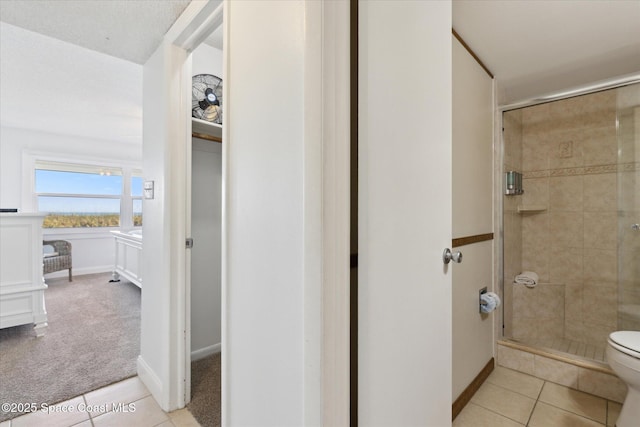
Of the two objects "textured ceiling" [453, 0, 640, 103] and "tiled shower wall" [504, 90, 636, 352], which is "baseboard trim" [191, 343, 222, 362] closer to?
"tiled shower wall" [504, 90, 636, 352]

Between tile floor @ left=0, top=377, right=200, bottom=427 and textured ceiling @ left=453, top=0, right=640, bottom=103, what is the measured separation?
2.69m

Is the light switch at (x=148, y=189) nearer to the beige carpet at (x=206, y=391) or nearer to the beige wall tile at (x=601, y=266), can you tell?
the beige carpet at (x=206, y=391)

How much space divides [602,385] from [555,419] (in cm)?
47

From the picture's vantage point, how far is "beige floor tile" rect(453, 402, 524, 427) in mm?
1523

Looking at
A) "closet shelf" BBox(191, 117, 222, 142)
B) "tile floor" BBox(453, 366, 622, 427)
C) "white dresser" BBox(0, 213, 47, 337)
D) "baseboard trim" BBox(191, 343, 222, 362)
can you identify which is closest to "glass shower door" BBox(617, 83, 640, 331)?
→ "tile floor" BBox(453, 366, 622, 427)

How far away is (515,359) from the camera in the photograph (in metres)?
2.07

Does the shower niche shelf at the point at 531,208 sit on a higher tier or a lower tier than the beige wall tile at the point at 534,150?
lower

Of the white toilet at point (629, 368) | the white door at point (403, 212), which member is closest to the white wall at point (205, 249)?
the white door at point (403, 212)

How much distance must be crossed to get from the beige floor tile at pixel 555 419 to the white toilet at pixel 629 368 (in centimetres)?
14

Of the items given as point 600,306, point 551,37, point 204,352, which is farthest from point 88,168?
point 600,306

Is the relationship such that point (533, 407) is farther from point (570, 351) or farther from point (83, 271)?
point (83, 271)

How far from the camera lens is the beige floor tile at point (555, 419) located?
153 centimetres

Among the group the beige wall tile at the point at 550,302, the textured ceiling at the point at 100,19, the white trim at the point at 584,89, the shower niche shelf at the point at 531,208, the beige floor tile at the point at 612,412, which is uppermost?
the textured ceiling at the point at 100,19

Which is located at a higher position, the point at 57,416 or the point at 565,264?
the point at 565,264
